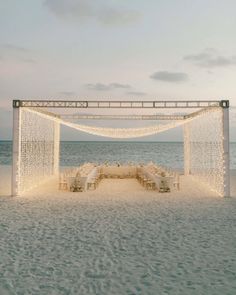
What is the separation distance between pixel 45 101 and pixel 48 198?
3.18m

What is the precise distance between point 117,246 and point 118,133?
9.99 meters

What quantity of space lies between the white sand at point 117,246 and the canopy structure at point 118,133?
1691 mm

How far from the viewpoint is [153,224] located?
7.70m

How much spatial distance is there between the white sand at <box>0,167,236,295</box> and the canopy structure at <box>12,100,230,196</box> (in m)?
1.69

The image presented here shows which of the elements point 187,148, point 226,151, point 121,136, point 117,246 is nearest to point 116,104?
point 226,151

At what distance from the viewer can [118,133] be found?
15.8 metres

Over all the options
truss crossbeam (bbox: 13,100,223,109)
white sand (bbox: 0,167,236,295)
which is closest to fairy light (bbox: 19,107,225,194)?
truss crossbeam (bbox: 13,100,223,109)

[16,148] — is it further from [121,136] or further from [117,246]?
[117,246]

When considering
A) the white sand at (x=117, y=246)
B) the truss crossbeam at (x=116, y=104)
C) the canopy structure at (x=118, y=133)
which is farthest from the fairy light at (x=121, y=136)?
the white sand at (x=117, y=246)

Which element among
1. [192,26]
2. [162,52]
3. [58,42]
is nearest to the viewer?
[192,26]

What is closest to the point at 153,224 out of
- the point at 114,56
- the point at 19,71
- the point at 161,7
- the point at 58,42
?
the point at 161,7

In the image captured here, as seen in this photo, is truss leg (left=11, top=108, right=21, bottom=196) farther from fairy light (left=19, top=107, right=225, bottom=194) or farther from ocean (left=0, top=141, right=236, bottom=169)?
ocean (left=0, top=141, right=236, bottom=169)

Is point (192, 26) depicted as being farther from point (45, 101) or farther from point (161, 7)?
point (45, 101)

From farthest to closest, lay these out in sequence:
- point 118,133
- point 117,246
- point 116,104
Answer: point 118,133
point 116,104
point 117,246
